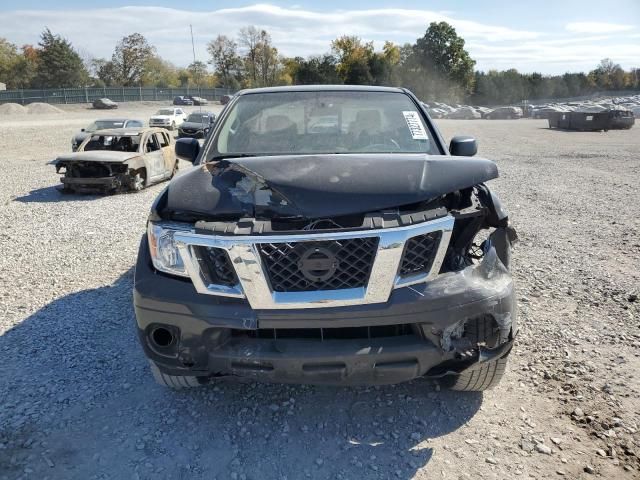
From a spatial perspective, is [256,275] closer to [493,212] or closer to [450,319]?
[450,319]

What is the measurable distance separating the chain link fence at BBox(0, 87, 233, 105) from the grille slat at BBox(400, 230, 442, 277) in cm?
5643

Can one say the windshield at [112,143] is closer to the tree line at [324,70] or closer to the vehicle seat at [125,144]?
the vehicle seat at [125,144]

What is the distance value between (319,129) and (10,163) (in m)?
16.3

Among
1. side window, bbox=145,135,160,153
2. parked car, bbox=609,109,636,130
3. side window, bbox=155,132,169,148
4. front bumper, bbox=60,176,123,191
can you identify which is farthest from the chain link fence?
front bumper, bbox=60,176,123,191

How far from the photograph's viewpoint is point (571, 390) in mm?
3236

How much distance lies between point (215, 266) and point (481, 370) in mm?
1599

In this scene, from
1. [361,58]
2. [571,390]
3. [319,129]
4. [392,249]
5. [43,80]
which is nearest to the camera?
[392,249]

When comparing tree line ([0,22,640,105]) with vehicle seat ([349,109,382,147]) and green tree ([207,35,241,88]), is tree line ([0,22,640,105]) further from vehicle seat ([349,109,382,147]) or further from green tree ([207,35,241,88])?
vehicle seat ([349,109,382,147])

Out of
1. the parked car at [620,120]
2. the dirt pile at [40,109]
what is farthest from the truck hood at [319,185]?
the dirt pile at [40,109]

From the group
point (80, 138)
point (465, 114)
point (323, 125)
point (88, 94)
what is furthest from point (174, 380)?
point (88, 94)

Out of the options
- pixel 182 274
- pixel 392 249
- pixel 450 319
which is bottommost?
pixel 450 319

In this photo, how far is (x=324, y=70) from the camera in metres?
72.5

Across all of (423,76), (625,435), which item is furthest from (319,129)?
(423,76)

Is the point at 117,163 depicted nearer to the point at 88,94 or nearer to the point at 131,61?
the point at 88,94
